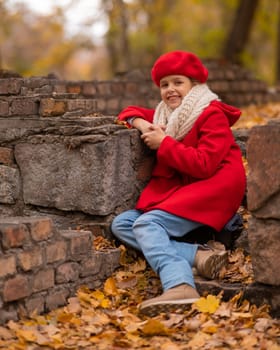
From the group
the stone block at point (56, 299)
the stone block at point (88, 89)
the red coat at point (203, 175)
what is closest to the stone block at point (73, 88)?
the stone block at point (88, 89)

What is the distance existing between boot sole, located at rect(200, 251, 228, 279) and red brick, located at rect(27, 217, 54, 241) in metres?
0.92

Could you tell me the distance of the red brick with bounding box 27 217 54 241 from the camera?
3818 mm

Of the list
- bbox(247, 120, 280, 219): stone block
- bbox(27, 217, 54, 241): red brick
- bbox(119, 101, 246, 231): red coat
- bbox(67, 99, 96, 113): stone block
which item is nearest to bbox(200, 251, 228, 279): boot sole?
bbox(119, 101, 246, 231): red coat

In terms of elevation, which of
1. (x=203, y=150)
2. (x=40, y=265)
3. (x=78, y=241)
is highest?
(x=203, y=150)

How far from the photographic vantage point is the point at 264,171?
380 centimetres

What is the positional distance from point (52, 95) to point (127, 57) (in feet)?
37.2

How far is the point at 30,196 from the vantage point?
15.9ft

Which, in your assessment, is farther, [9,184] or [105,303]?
[9,184]

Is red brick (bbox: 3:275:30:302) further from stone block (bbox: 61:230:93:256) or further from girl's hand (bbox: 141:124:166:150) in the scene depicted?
girl's hand (bbox: 141:124:166:150)

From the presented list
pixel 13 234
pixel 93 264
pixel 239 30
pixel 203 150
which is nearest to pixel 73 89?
pixel 203 150

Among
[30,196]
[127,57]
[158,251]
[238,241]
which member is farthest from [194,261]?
[127,57]

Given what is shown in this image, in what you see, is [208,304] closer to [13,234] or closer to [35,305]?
[35,305]

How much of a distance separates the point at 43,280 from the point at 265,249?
121 cm

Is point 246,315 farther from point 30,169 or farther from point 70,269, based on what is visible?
point 30,169
